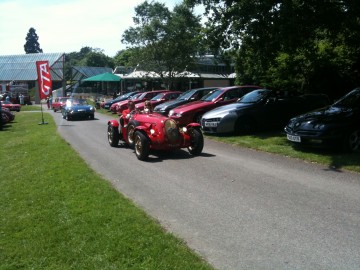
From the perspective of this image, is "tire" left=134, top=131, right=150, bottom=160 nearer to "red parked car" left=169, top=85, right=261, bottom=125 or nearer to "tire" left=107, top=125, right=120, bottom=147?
"tire" left=107, top=125, right=120, bottom=147

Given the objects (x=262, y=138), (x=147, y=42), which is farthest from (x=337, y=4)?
(x=147, y=42)

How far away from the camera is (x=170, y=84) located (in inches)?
1490

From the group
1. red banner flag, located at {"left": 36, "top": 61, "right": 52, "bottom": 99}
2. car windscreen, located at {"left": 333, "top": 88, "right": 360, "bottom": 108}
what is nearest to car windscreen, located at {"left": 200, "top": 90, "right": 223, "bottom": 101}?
car windscreen, located at {"left": 333, "top": 88, "right": 360, "bottom": 108}

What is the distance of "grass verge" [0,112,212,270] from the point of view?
400 centimetres

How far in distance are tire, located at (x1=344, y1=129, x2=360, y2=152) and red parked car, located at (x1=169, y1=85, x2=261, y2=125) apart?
22.1ft

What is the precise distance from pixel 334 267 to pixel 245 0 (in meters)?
9.85

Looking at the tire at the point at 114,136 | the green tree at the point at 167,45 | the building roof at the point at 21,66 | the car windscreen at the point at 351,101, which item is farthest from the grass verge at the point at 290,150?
the building roof at the point at 21,66

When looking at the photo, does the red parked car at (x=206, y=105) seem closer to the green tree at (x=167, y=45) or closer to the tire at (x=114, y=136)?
the tire at (x=114, y=136)

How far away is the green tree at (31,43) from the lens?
4200 inches

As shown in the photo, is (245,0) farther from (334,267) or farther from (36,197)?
(334,267)

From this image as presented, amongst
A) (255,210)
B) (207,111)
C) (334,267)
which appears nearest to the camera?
(334,267)

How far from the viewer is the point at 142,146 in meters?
9.70

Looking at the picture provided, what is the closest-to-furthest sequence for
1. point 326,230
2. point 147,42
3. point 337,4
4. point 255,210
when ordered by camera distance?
point 326,230, point 255,210, point 337,4, point 147,42

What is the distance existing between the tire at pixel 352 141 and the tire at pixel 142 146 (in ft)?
15.7
